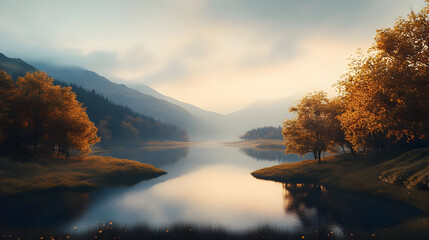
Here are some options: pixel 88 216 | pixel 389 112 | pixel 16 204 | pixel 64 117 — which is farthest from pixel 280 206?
pixel 64 117

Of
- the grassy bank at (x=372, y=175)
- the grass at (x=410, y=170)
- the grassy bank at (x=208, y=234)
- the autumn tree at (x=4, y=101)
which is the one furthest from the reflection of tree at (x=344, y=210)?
the autumn tree at (x=4, y=101)

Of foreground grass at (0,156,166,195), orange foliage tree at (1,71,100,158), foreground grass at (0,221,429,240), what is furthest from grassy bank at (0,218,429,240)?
orange foliage tree at (1,71,100,158)

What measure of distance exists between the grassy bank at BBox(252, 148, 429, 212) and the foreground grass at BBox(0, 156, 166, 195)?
37.0m

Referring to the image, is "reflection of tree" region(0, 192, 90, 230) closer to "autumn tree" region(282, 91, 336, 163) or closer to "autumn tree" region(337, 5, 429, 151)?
"autumn tree" region(337, 5, 429, 151)

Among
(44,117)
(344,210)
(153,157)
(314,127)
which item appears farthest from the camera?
(153,157)

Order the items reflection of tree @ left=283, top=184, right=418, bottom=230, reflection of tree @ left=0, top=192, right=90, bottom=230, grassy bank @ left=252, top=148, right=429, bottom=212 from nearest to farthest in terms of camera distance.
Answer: reflection of tree @ left=0, top=192, right=90, bottom=230, reflection of tree @ left=283, top=184, right=418, bottom=230, grassy bank @ left=252, top=148, right=429, bottom=212

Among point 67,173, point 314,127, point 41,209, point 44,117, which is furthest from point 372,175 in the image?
point 44,117

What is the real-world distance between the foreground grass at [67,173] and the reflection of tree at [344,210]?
40590mm

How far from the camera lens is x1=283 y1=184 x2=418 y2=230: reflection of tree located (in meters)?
31.5

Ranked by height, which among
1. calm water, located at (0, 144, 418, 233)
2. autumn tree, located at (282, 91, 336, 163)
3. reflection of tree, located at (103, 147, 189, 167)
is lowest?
reflection of tree, located at (103, 147, 189, 167)

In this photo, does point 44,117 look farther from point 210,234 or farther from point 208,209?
point 210,234

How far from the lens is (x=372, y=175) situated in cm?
5097

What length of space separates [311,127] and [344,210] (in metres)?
33.9

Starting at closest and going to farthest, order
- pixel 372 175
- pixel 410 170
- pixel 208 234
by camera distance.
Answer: pixel 208 234 → pixel 410 170 → pixel 372 175
